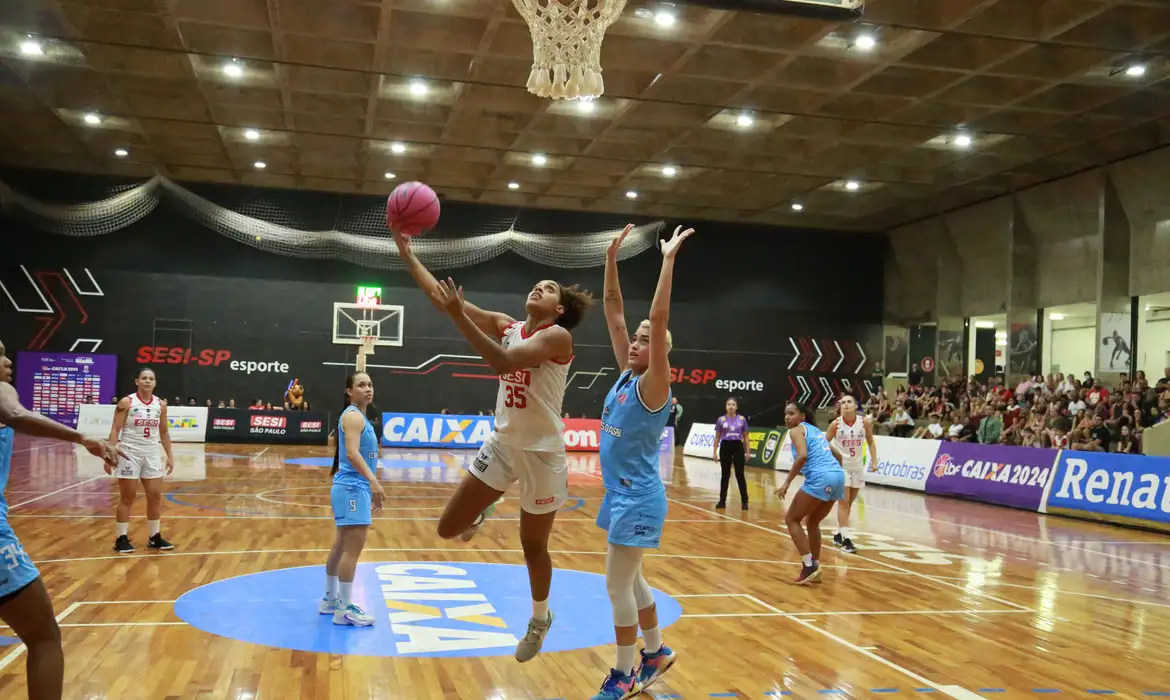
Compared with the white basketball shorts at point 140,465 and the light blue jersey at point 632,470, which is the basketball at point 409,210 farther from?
the white basketball shorts at point 140,465

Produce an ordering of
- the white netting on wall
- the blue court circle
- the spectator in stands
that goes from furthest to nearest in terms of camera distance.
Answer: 1. the white netting on wall
2. the spectator in stands
3. the blue court circle

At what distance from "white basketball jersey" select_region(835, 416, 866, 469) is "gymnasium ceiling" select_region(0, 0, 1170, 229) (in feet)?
21.5

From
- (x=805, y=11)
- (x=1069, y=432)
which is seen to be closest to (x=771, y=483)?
(x=1069, y=432)

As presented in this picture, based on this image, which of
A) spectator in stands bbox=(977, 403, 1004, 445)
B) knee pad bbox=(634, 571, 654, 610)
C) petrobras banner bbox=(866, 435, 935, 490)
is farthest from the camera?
spectator in stands bbox=(977, 403, 1004, 445)

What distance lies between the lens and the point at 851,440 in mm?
11188

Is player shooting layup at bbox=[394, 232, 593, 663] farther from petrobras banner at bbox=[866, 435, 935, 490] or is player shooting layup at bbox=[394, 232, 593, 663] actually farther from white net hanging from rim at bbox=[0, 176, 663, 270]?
white net hanging from rim at bbox=[0, 176, 663, 270]

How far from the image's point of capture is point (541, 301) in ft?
16.2

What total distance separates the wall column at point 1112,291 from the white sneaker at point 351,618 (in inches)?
805

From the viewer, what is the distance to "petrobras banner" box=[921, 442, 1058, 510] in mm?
15852

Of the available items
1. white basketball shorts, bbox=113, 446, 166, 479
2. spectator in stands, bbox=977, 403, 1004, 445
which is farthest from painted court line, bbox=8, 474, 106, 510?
spectator in stands, bbox=977, 403, 1004, 445

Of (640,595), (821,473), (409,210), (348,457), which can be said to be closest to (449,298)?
(409,210)

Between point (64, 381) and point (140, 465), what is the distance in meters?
18.6

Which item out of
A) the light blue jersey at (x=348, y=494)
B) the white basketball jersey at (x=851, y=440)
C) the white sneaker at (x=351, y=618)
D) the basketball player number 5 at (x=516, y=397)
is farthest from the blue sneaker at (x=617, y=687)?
the white basketball jersey at (x=851, y=440)

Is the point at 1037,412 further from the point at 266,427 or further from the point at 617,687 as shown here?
the point at 266,427
